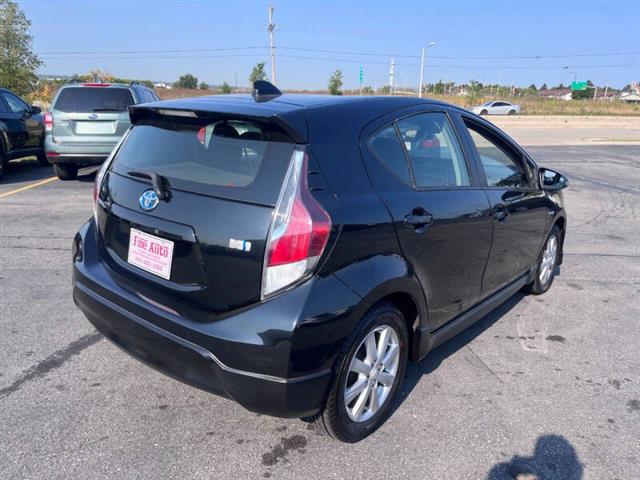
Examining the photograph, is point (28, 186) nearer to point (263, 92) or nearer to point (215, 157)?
point (263, 92)

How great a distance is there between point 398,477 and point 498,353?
1543 millimetres

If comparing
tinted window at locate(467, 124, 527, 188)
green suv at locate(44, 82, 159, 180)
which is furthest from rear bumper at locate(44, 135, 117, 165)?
tinted window at locate(467, 124, 527, 188)

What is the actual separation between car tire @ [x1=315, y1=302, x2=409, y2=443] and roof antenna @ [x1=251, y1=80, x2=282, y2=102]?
50.0 inches

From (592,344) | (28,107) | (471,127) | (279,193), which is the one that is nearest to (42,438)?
(279,193)

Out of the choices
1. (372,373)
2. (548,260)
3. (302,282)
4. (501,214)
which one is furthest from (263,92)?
(548,260)

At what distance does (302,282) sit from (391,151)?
0.97 metres

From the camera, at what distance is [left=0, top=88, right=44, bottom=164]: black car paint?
368 inches

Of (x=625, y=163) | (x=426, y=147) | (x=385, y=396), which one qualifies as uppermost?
(x=426, y=147)

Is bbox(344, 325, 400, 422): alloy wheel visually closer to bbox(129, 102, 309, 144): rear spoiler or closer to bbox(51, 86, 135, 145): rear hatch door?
bbox(129, 102, 309, 144): rear spoiler

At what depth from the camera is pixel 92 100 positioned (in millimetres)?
8906

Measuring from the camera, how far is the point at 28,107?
34.2 ft

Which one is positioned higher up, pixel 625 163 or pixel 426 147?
pixel 426 147

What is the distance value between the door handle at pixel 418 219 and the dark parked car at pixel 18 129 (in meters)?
9.03

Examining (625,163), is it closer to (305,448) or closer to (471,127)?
(471,127)
